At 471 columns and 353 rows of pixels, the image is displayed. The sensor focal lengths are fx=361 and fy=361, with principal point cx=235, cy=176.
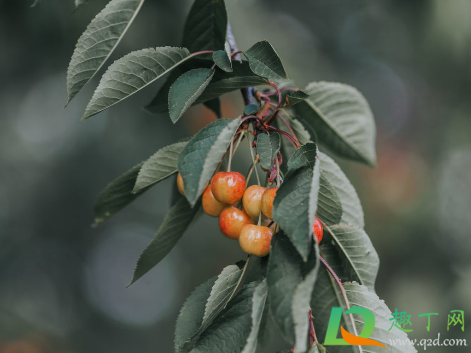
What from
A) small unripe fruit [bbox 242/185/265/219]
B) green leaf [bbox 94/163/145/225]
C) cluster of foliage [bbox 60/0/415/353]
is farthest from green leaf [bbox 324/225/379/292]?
green leaf [bbox 94/163/145/225]

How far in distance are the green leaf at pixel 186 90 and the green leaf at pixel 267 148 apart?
13 centimetres

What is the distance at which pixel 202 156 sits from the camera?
0.50m

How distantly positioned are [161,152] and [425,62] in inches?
91.3

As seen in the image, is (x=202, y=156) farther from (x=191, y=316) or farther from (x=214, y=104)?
(x=214, y=104)

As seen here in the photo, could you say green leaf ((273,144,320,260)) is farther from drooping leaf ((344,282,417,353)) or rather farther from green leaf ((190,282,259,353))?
→ drooping leaf ((344,282,417,353))

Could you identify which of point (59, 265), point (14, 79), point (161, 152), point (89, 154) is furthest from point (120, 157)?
point (161, 152)

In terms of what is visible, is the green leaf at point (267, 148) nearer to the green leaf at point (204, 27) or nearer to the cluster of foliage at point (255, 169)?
the cluster of foliage at point (255, 169)

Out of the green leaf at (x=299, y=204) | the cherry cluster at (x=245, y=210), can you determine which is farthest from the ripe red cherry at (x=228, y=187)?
the green leaf at (x=299, y=204)

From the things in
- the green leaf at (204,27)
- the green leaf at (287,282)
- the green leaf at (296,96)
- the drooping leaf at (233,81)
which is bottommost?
the green leaf at (287,282)

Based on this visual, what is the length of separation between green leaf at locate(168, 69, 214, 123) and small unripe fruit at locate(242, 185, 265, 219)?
0.16 m

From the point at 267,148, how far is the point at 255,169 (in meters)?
0.08

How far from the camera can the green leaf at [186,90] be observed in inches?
21.9

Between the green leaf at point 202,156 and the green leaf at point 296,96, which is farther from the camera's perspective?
the green leaf at point 296,96

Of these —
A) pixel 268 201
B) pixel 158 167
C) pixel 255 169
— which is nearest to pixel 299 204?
pixel 268 201
